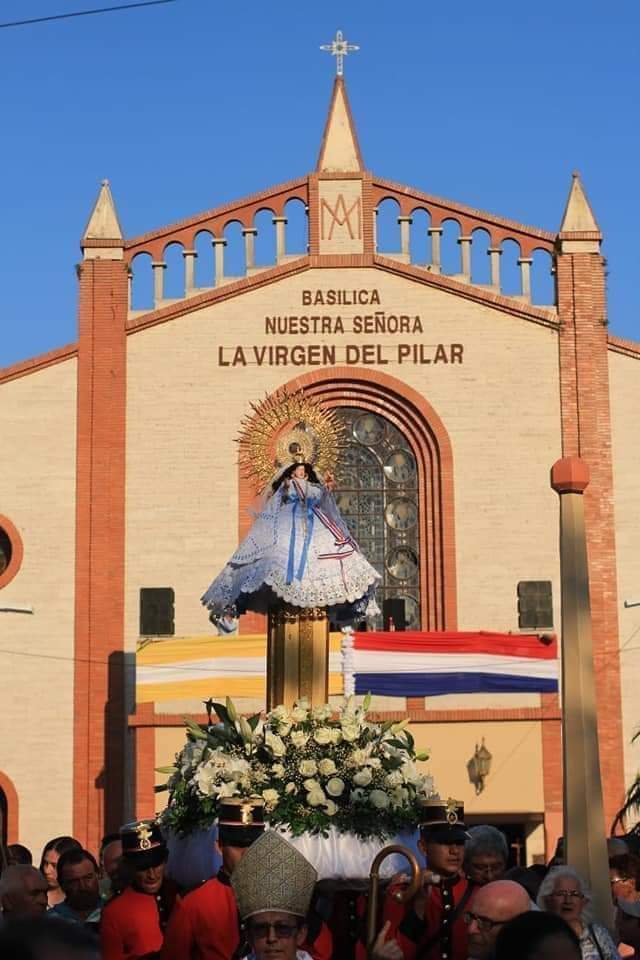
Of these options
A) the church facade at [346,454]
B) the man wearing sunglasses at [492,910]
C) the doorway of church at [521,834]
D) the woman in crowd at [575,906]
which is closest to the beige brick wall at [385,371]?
the church facade at [346,454]

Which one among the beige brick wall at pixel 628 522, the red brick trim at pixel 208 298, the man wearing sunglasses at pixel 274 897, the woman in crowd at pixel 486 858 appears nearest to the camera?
the man wearing sunglasses at pixel 274 897

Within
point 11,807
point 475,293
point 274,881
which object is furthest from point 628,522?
point 274,881

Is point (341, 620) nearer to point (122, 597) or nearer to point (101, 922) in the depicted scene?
point (101, 922)

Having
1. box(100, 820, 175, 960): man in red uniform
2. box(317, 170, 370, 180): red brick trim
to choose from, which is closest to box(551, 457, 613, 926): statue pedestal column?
box(100, 820, 175, 960): man in red uniform

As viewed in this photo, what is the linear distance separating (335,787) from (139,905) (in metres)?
1.35

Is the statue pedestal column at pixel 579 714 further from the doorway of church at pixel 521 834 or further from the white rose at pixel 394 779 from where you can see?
the doorway of church at pixel 521 834

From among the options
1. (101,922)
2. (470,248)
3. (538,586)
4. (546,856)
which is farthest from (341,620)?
(470,248)

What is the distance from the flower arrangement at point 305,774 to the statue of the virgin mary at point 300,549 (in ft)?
6.50

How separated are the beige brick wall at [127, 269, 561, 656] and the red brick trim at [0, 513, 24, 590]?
1.80 metres

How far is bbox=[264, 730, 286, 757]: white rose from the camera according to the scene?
31.2ft

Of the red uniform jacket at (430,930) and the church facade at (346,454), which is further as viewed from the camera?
the church facade at (346,454)

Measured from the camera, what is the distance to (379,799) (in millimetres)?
9430

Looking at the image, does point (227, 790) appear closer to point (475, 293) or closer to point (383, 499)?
point (383, 499)

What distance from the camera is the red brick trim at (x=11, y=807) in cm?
2612
